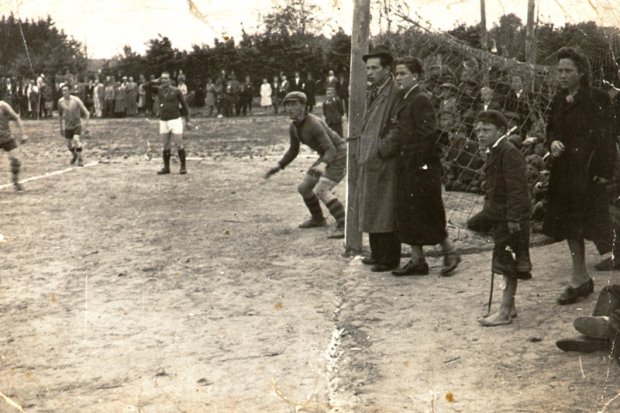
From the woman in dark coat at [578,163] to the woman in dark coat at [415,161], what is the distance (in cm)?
117

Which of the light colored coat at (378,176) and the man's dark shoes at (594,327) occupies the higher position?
the light colored coat at (378,176)

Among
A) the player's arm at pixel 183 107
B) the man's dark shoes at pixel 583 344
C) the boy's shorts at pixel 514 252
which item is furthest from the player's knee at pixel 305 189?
the player's arm at pixel 183 107

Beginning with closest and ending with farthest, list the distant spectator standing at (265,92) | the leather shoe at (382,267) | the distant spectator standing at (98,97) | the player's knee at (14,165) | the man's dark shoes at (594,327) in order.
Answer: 1. the man's dark shoes at (594,327)
2. the leather shoe at (382,267)
3. the player's knee at (14,165)
4. the distant spectator standing at (265,92)
5. the distant spectator standing at (98,97)

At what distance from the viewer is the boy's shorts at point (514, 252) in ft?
18.5

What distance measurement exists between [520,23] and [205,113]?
26737mm

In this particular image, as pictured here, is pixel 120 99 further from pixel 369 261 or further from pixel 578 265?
pixel 578 265

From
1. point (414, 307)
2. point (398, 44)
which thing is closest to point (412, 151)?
point (414, 307)

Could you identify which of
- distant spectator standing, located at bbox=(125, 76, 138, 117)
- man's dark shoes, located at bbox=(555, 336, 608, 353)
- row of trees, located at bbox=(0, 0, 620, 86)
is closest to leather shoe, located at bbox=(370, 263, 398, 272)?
man's dark shoes, located at bbox=(555, 336, 608, 353)

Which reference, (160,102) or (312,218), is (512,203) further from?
(160,102)

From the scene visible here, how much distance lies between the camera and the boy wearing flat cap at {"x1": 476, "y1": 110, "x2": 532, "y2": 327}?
557 cm

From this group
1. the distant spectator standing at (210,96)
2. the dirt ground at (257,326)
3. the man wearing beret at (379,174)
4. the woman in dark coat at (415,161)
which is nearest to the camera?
the dirt ground at (257,326)

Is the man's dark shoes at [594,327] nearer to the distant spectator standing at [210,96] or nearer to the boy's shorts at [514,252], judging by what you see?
the boy's shorts at [514,252]

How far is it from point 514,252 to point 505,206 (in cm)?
32

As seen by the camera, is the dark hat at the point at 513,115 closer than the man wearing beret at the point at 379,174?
No
